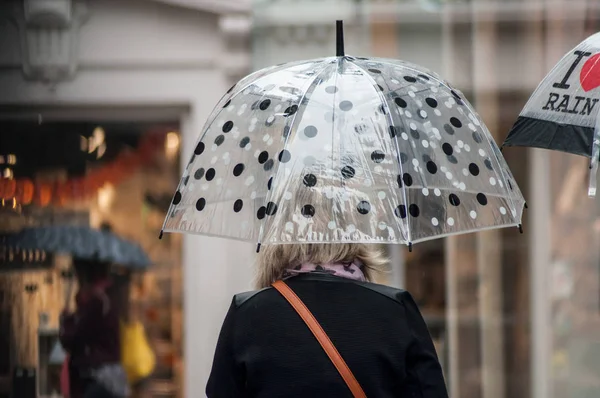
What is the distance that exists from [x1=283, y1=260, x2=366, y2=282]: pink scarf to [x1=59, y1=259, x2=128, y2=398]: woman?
4.87 m

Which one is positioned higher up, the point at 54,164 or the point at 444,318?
the point at 54,164

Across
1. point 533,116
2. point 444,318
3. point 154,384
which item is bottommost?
point 154,384

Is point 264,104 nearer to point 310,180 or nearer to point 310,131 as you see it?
point 310,131

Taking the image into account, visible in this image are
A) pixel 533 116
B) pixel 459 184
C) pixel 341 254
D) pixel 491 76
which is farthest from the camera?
pixel 491 76

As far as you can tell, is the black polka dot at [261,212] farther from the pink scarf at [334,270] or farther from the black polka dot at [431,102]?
the black polka dot at [431,102]

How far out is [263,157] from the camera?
3.36m

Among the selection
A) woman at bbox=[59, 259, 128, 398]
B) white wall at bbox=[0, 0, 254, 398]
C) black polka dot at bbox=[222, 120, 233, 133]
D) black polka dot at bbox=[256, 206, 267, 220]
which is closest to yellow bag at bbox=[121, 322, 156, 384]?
woman at bbox=[59, 259, 128, 398]

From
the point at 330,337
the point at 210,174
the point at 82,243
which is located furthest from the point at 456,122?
the point at 82,243

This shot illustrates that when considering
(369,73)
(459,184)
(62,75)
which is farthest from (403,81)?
(62,75)

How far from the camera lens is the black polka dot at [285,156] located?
323 cm

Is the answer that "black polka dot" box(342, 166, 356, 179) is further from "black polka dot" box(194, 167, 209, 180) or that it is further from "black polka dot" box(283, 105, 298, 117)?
"black polka dot" box(194, 167, 209, 180)

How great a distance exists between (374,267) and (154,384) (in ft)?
16.4

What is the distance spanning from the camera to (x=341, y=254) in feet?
10.2

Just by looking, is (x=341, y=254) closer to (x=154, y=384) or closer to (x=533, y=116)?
(x=533, y=116)
